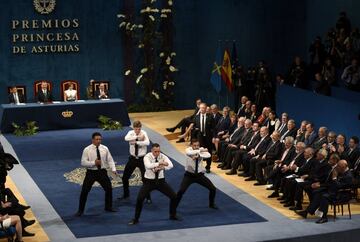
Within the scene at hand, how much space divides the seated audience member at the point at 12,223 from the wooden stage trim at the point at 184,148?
4843 millimetres

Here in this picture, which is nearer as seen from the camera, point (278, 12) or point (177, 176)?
point (177, 176)

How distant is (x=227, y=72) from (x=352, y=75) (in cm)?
413

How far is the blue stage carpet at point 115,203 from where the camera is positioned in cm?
1546

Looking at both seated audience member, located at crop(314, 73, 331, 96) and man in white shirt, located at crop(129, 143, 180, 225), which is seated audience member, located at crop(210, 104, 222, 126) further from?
man in white shirt, located at crop(129, 143, 180, 225)

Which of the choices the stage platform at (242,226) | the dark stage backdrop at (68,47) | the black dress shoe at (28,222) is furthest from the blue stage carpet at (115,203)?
the dark stage backdrop at (68,47)

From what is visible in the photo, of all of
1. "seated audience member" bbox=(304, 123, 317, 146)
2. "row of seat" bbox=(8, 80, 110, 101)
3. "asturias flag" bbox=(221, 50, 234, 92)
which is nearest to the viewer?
"seated audience member" bbox=(304, 123, 317, 146)

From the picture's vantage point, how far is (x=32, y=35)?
87.0 ft

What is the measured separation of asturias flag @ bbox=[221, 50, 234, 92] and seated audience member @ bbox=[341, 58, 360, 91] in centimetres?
378

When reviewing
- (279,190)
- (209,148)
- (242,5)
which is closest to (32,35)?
(242,5)

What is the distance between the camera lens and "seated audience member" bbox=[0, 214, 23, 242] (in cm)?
1398

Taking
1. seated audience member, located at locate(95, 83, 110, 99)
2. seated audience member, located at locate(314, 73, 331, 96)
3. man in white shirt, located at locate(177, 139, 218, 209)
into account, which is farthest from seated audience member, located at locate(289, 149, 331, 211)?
seated audience member, located at locate(95, 83, 110, 99)

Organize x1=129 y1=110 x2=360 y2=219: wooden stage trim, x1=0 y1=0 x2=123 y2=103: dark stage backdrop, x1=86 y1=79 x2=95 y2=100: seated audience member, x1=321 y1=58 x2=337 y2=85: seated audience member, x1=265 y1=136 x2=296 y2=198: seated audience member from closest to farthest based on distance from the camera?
x1=129 y1=110 x2=360 y2=219: wooden stage trim < x1=265 y1=136 x2=296 y2=198: seated audience member < x1=321 y1=58 x2=337 y2=85: seated audience member < x1=86 y1=79 x2=95 y2=100: seated audience member < x1=0 y1=0 x2=123 y2=103: dark stage backdrop

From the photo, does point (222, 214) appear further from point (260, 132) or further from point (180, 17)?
point (180, 17)

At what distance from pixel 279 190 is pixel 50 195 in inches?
177
